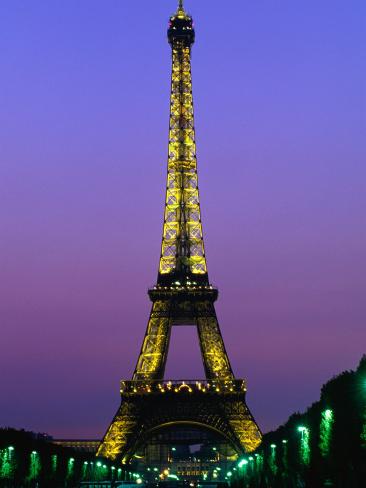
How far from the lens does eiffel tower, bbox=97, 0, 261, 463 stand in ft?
339

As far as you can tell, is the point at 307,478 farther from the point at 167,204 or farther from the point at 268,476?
the point at 167,204

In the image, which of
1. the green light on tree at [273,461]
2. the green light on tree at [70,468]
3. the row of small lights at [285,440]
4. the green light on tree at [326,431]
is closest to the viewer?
the green light on tree at [326,431]

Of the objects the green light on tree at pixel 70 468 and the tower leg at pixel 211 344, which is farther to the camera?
the tower leg at pixel 211 344

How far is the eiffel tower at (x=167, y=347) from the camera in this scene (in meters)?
103

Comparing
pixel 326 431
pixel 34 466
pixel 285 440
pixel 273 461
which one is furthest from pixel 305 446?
pixel 34 466

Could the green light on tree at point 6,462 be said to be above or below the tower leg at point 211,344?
below

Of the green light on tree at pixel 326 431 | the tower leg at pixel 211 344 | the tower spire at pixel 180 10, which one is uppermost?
the tower spire at pixel 180 10

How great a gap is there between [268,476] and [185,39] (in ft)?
204

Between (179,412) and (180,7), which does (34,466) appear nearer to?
(179,412)

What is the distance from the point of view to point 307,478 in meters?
66.2

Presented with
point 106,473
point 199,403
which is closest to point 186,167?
point 199,403

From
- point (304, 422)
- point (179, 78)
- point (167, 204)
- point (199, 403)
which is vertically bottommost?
point (304, 422)

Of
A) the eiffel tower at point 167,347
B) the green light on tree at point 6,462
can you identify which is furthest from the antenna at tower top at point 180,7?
the green light on tree at point 6,462

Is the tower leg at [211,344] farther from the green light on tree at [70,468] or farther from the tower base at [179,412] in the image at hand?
the green light on tree at [70,468]
